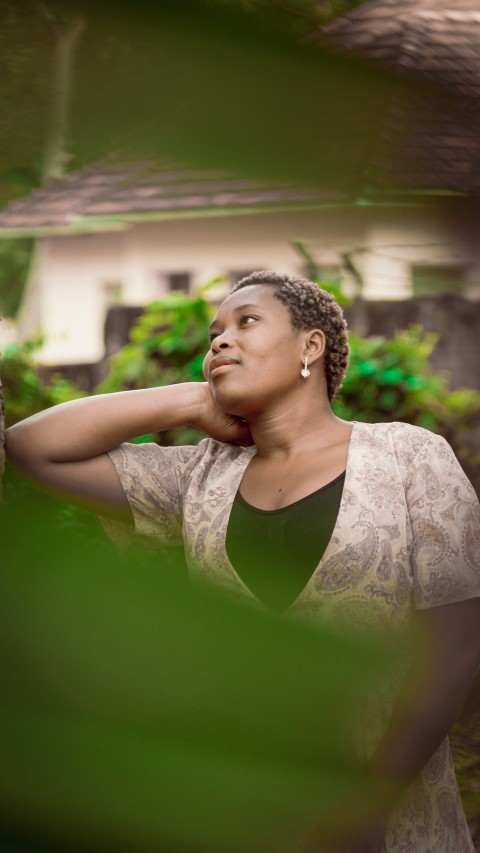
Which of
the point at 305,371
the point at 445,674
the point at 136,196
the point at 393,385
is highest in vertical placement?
the point at 136,196

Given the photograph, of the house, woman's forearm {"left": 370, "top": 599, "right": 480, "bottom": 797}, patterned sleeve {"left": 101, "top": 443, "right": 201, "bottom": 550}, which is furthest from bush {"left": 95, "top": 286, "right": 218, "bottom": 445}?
the house

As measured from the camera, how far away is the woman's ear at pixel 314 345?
1955 millimetres

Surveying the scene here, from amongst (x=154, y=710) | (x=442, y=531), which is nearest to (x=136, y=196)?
(x=154, y=710)

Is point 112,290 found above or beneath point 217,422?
above

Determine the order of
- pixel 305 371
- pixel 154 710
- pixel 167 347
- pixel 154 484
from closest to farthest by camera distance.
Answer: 1. pixel 154 710
2. pixel 305 371
3. pixel 154 484
4. pixel 167 347

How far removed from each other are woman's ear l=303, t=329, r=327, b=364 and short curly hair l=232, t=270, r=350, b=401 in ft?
0.06

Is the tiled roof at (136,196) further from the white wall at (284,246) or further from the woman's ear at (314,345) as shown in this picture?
the woman's ear at (314,345)

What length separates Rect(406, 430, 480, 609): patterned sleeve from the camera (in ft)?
5.31

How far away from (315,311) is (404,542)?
1.76ft

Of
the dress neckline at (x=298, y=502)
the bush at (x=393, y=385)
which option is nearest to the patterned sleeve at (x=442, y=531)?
the dress neckline at (x=298, y=502)

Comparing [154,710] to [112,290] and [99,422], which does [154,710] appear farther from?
[99,422]

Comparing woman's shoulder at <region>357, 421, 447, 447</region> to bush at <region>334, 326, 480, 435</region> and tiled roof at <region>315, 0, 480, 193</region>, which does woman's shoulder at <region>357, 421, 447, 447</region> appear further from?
bush at <region>334, 326, 480, 435</region>

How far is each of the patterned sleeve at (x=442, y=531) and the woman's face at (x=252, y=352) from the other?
307 mm

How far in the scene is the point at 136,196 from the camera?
52cm
